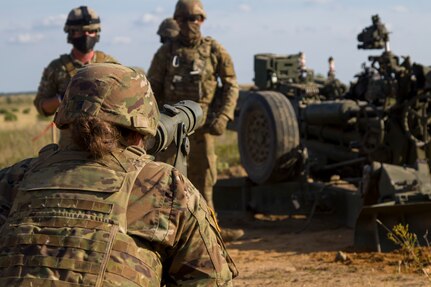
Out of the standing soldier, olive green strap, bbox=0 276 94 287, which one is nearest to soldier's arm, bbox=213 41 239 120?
the standing soldier

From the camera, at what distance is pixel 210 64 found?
30.2 ft

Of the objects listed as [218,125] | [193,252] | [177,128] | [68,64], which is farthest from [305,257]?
[193,252]

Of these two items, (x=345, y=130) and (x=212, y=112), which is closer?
(x=212, y=112)

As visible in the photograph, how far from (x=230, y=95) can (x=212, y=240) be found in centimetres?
594

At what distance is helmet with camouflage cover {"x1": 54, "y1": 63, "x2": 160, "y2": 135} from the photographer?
10.5 ft

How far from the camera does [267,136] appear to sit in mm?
11195

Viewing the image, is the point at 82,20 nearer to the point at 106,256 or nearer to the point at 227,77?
the point at 227,77

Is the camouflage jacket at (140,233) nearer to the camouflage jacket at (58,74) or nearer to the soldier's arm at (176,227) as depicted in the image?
the soldier's arm at (176,227)

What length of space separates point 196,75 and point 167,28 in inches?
193

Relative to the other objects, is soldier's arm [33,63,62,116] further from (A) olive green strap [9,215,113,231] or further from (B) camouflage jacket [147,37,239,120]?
(A) olive green strap [9,215,113,231]

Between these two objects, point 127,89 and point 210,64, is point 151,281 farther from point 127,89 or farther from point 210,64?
point 210,64

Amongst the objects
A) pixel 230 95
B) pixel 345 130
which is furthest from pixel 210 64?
pixel 345 130

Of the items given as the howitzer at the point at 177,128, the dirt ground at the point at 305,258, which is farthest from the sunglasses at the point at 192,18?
the howitzer at the point at 177,128

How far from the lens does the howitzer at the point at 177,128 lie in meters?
4.13
